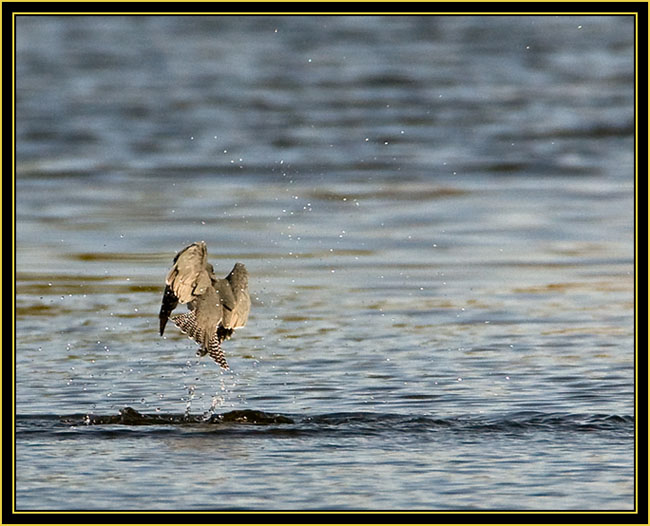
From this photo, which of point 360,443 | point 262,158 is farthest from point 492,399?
point 262,158

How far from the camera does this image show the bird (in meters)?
7.43

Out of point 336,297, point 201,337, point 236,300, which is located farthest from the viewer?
point 336,297

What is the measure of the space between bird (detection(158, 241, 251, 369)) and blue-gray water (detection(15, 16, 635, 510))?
1.20 feet

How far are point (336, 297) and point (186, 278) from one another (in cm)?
255

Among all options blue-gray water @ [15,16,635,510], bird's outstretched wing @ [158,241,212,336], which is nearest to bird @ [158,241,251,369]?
bird's outstretched wing @ [158,241,212,336]

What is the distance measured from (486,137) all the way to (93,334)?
32.9 feet

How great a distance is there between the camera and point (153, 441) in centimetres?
695

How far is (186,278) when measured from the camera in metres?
7.44

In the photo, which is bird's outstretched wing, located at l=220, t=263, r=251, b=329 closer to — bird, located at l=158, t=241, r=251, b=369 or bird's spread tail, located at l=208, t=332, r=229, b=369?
bird, located at l=158, t=241, r=251, b=369

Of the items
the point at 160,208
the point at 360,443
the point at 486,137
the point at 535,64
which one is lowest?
the point at 360,443

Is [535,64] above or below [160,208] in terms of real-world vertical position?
above

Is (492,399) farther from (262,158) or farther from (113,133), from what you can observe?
(113,133)

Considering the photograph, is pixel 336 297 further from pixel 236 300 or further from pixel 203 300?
pixel 203 300

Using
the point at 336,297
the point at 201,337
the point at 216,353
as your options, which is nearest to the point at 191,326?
the point at 201,337
